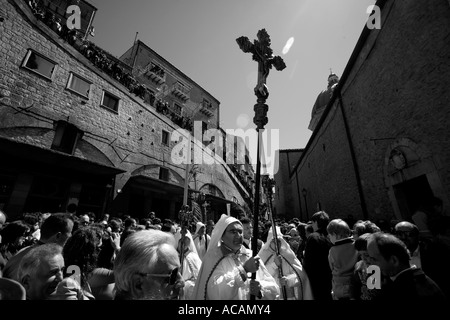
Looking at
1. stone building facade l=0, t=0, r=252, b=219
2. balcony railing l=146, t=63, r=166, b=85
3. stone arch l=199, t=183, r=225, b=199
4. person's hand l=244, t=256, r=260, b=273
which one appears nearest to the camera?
person's hand l=244, t=256, r=260, b=273

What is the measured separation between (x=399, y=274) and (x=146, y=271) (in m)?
2.25

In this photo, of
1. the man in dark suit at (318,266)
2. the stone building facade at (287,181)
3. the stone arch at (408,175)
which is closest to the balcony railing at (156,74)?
the stone building facade at (287,181)

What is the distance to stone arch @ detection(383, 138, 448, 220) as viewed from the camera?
6.49 meters

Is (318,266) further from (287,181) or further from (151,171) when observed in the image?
(287,181)

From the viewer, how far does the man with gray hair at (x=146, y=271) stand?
4.96 ft

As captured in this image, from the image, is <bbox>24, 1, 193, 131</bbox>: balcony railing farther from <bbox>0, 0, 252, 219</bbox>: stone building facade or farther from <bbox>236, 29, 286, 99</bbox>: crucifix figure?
<bbox>236, 29, 286, 99</bbox>: crucifix figure

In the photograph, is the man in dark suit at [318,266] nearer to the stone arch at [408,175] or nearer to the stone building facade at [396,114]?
the stone building facade at [396,114]

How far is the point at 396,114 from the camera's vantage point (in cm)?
A: 780

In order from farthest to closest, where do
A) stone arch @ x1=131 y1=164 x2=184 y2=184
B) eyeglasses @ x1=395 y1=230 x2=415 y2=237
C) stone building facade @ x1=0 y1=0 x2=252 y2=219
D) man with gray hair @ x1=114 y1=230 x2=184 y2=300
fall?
stone arch @ x1=131 y1=164 x2=184 y2=184 < stone building facade @ x1=0 y1=0 x2=252 y2=219 < eyeglasses @ x1=395 y1=230 x2=415 y2=237 < man with gray hair @ x1=114 y1=230 x2=184 y2=300

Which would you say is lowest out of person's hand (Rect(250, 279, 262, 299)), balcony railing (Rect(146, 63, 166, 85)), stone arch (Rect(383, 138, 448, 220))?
person's hand (Rect(250, 279, 262, 299))

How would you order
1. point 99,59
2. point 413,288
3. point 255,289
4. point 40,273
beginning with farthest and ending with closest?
point 99,59 < point 255,289 < point 413,288 < point 40,273

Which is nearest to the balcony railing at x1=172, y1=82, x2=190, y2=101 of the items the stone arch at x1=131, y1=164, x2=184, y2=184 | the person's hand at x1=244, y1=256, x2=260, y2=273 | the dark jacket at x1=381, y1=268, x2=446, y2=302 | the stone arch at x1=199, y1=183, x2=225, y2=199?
the stone arch at x1=199, y1=183, x2=225, y2=199

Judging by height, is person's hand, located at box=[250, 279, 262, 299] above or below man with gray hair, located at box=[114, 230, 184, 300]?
below

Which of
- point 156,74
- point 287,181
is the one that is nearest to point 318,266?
point 156,74
